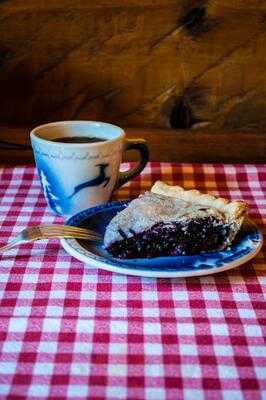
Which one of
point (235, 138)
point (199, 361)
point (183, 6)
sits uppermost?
point (183, 6)

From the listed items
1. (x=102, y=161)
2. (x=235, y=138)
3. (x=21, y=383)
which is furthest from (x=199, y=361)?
(x=235, y=138)

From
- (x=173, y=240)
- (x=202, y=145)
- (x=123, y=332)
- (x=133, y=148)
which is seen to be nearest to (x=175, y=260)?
(x=173, y=240)

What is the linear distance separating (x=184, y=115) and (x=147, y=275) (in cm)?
55

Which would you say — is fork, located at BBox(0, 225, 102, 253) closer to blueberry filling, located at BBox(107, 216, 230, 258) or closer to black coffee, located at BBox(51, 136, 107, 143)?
blueberry filling, located at BBox(107, 216, 230, 258)

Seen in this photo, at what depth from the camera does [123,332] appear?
0.60 meters

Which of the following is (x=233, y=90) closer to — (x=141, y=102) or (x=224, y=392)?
(x=141, y=102)

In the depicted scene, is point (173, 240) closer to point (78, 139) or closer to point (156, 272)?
point (156, 272)

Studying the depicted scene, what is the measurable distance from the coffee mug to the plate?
0.11 meters

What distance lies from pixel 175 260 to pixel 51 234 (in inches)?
6.2

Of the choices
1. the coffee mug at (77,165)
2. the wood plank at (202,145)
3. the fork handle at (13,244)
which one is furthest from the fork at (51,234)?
the wood plank at (202,145)

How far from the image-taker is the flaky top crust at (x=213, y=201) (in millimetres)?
757

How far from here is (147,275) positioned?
0.68 m

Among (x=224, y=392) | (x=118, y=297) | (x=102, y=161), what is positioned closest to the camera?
(x=224, y=392)

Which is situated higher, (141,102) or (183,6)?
(183,6)
